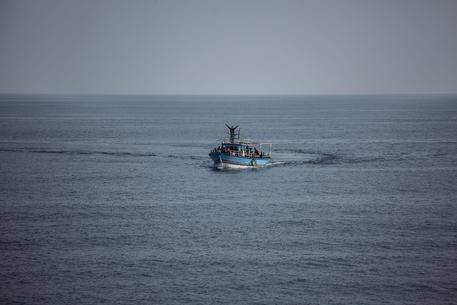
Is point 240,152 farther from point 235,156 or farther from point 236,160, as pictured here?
point 236,160

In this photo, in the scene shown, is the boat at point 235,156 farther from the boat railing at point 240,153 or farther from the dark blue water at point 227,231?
the dark blue water at point 227,231

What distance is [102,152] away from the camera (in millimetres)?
145625

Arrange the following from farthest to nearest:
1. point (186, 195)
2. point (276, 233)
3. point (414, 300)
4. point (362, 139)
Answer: point (362, 139)
point (186, 195)
point (276, 233)
point (414, 300)

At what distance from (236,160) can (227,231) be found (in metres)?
47.7

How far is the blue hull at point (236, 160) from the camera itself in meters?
121

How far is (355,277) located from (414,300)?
250 inches

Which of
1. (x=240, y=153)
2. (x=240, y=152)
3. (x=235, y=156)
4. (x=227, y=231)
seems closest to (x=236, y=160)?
(x=235, y=156)

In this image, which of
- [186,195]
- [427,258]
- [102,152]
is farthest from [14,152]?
[427,258]

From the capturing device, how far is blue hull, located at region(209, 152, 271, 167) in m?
121

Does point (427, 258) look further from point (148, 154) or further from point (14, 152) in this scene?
point (14, 152)

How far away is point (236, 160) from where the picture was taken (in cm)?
12269

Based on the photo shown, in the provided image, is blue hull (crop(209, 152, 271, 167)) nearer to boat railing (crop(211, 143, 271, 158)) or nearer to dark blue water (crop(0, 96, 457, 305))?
boat railing (crop(211, 143, 271, 158))

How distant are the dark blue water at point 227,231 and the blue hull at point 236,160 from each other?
2680 millimetres

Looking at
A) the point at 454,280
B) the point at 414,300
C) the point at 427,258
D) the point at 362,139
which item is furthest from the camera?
the point at 362,139
